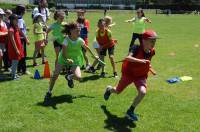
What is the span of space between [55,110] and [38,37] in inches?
244

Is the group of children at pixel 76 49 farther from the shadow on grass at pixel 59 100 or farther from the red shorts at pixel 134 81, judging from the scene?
the shadow on grass at pixel 59 100

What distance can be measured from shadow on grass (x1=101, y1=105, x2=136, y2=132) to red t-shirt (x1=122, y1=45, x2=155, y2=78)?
89cm

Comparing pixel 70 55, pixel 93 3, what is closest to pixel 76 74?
pixel 70 55

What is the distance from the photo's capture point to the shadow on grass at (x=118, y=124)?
295 inches

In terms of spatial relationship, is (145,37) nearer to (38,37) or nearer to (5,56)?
(5,56)

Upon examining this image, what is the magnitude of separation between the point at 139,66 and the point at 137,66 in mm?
38

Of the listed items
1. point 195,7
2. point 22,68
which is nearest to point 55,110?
point 22,68

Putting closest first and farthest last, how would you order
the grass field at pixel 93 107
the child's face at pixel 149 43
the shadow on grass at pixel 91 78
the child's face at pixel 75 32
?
the child's face at pixel 149 43, the grass field at pixel 93 107, the child's face at pixel 75 32, the shadow on grass at pixel 91 78

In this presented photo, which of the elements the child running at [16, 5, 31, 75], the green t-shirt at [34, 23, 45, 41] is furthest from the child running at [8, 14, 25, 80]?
the green t-shirt at [34, 23, 45, 41]

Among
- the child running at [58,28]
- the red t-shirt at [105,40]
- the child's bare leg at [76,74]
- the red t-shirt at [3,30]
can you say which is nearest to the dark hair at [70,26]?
the child's bare leg at [76,74]

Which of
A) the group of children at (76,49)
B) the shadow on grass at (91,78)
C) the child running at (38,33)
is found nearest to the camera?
the group of children at (76,49)

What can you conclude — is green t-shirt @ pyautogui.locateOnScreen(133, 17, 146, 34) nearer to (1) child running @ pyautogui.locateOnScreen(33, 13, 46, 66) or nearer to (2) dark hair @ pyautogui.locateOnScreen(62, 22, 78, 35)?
(1) child running @ pyautogui.locateOnScreen(33, 13, 46, 66)

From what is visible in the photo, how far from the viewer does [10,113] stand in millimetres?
8258

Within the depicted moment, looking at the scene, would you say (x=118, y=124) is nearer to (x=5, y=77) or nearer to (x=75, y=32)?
(x=75, y=32)
